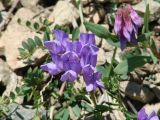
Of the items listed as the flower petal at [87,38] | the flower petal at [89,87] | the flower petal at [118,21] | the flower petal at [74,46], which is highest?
the flower petal at [118,21]

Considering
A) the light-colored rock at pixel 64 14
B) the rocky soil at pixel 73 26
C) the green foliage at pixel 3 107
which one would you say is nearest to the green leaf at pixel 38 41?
the rocky soil at pixel 73 26

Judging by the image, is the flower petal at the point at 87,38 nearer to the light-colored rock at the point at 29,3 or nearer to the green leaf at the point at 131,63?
the green leaf at the point at 131,63

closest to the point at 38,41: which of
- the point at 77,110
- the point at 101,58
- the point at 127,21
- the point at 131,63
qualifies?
the point at 101,58

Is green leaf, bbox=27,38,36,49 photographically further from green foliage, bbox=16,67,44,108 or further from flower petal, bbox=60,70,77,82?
flower petal, bbox=60,70,77,82

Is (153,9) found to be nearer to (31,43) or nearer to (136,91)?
(136,91)

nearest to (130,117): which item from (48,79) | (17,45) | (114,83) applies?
(114,83)

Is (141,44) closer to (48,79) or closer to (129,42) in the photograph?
(129,42)

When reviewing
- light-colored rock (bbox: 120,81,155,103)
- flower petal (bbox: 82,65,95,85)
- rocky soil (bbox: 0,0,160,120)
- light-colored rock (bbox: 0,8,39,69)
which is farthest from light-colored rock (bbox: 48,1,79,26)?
flower petal (bbox: 82,65,95,85)
